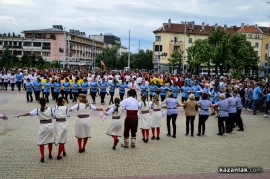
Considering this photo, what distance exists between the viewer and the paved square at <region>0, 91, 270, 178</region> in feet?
29.5

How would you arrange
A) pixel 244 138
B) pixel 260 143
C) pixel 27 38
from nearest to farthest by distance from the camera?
pixel 260 143 < pixel 244 138 < pixel 27 38

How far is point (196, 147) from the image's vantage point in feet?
40.2

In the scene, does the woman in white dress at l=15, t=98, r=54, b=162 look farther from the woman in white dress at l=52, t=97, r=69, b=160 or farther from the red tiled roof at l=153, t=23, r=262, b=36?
the red tiled roof at l=153, t=23, r=262, b=36

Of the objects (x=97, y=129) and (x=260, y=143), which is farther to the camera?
(x=97, y=129)

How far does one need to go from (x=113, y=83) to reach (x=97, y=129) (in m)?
9.71

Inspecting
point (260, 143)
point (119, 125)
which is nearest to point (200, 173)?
point (119, 125)

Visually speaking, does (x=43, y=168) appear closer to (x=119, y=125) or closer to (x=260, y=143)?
(x=119, y=125)

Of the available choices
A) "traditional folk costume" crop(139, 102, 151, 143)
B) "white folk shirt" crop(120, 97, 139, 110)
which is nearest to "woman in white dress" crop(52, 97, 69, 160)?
"white folk shirt" crop(120, 97, 139, 110)

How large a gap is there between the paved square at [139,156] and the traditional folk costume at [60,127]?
402mm

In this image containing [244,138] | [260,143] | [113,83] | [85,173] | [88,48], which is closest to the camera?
[85,173]

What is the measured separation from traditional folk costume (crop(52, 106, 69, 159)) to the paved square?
402mm

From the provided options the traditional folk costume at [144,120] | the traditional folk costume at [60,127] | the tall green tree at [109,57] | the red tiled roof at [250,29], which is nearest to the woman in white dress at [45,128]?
the traditional folk costume at [60,127]

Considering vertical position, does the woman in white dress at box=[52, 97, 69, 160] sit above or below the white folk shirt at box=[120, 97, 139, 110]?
below

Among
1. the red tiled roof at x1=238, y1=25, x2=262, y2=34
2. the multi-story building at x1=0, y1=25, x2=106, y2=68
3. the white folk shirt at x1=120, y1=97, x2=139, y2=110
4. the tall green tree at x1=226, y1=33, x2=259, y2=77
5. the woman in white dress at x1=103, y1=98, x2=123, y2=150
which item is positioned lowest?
the woman in white dress at x1=103, y1=98, x2=123, y2=150
